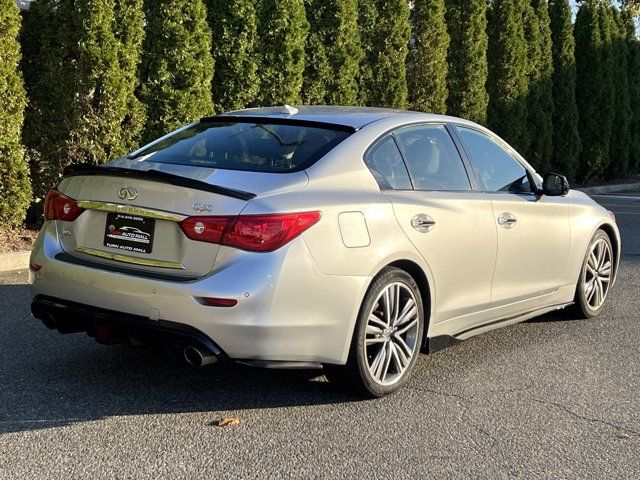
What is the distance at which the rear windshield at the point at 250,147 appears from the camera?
4656 millimetres

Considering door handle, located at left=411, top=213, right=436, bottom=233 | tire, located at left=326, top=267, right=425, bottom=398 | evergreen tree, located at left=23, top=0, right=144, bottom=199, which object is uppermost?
evergreen tree, located at left=23, top=0, right=144, bottom=199

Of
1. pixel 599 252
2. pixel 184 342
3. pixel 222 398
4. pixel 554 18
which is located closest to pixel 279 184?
pixel 184 342

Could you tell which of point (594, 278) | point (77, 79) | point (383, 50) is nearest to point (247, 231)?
point (594, 278)

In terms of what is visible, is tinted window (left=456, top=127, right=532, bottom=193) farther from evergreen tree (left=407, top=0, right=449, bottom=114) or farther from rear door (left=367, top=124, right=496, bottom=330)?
evergreen tree (left=407, top=0, right=449, bottom=114)

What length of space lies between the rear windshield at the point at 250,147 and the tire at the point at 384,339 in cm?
82

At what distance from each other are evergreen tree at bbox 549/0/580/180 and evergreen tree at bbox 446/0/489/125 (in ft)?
15.3

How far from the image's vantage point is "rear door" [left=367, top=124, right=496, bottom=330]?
16.1 ft

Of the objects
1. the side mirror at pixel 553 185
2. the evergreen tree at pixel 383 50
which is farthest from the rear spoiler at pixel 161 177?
the evergreen tree at pixel 383 50

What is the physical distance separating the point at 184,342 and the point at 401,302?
4.45 ft

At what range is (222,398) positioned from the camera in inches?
182

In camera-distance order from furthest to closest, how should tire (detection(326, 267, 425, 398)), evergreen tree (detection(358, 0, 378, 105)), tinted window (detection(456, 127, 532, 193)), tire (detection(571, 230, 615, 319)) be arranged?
evergreen tree (detection(358, 0, 378, 105)), tire (detection(571, 230, 615, 319)), tinted window (detection(456, 127, 532, 193)), tire (detection(326, 267, 425, 398))

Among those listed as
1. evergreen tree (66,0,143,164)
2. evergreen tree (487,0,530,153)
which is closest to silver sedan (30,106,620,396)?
evergreen tree (66,0,143,164)

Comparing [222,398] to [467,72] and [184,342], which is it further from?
[467,72]

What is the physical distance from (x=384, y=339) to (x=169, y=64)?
6892 millimetres
